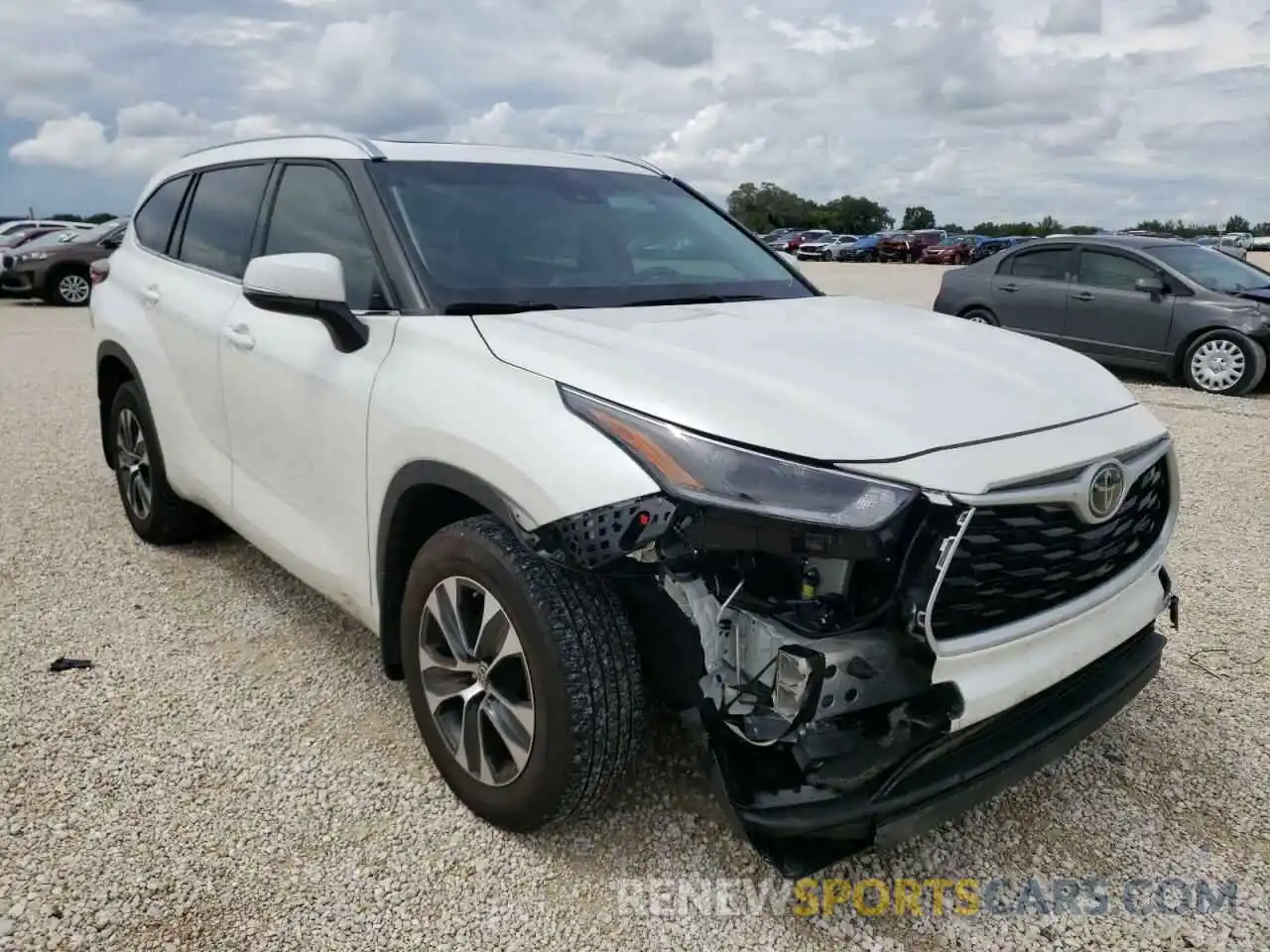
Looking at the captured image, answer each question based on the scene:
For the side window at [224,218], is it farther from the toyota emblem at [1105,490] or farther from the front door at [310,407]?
the toyota emblem at [1105,490]

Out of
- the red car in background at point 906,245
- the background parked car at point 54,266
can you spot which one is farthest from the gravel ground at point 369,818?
the red car in background at point 906,245

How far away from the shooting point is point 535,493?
217 cm

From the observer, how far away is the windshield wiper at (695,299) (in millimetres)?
3031

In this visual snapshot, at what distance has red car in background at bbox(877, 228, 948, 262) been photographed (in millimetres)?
43250

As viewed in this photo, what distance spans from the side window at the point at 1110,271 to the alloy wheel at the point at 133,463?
9.16 m

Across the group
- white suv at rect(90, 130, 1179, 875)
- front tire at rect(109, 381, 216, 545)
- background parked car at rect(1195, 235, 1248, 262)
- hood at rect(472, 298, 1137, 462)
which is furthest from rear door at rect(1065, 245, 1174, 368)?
front tire at rect(109, 381, 216, 545)

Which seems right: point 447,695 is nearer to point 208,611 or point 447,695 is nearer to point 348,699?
point 348,699

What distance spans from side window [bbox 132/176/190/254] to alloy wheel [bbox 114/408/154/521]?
0.78 m

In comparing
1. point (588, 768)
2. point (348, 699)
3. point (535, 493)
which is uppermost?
point (535, 493)

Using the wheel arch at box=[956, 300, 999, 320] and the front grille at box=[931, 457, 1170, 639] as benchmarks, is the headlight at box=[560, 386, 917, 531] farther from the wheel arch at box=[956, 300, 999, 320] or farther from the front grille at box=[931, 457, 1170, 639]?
the wheel arch at box=[956, 300, 999, 320]

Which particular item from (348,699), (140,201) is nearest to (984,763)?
(348,699)

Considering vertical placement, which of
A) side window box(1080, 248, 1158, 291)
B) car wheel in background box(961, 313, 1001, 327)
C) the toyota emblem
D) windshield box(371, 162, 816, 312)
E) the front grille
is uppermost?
windshield box(371, 162, 816, 312)

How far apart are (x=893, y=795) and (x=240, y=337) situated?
2531 millimetres

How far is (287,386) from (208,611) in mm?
1385
